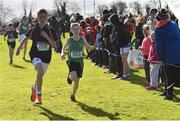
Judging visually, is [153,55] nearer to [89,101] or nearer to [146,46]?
[146,46]

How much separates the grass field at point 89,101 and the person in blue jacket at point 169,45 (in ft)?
2.22

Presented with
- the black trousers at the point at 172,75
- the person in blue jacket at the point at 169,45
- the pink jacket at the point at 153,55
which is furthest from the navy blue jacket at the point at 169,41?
the pink jacket at the point at 153,55

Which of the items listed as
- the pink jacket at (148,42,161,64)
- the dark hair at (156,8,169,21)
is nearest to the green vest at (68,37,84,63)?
the dark hair at (156,8,169,21)

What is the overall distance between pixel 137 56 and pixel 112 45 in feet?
3.63

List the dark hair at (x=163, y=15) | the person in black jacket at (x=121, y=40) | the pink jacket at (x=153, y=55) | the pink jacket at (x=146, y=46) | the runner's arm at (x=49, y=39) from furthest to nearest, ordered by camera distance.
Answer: the person in black jacket at (x=121, y=40)
the pink jacket at (x=146, y=46)
the pink jacket at (x=153, y=55)
the dark hair at (x=163, y=15)
the runner's arm at (x=49, y=39)

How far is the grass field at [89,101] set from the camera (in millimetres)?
9547

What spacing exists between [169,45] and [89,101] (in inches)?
88.5

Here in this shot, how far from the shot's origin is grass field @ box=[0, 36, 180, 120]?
376 inches

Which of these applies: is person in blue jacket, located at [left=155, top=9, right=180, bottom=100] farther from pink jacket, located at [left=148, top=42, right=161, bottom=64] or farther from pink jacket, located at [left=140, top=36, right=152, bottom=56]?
pink jacket, located at [left=140, top=36, right=152, bottom=56]

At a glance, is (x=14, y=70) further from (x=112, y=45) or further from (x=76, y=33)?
(x=76, y=33)

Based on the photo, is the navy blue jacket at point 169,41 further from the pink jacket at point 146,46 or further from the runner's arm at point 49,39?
the runner's arm at point 49,39

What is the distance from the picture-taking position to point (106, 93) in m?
12.3

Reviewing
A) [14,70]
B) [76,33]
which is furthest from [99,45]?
[76,33]

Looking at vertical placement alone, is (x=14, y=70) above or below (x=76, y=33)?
below
